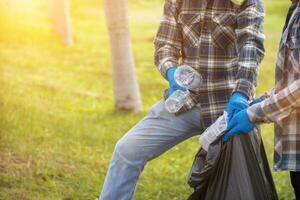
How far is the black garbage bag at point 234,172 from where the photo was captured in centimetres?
378

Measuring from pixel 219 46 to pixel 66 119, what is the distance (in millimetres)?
4733

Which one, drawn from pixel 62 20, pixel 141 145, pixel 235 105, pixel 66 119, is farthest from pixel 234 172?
pixel 62 20

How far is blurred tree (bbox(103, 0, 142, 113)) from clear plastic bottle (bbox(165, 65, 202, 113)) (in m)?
4.81

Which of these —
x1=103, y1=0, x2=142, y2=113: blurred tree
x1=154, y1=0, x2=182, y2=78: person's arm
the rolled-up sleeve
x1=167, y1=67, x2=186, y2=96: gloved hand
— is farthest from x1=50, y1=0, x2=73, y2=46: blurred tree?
the rolled-up sleeve

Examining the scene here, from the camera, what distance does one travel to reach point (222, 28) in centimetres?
407

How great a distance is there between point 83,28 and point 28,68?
321 inches

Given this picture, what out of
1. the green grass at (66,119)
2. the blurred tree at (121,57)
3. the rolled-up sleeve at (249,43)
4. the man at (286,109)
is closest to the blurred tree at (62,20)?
the green grass at (66,119)

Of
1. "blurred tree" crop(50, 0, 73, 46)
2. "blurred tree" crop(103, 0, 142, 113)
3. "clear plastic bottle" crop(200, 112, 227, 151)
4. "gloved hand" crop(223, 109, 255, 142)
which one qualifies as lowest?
"blurred tree" crop(50, 0, 73, 46)

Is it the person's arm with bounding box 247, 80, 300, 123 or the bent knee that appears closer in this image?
the person's arm with bounding box 247, 80, 300, 123

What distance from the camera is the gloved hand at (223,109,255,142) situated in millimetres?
3688

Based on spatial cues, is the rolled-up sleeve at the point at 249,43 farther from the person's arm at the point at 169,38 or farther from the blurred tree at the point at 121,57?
the blurred tree at the point at 121,57

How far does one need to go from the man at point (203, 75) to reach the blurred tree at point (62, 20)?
12.0 meters

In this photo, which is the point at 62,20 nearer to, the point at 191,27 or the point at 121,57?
the point at 121,57

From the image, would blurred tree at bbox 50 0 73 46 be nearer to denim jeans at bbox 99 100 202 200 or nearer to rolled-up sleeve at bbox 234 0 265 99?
denim jeans at bbox 99 100 202 200
